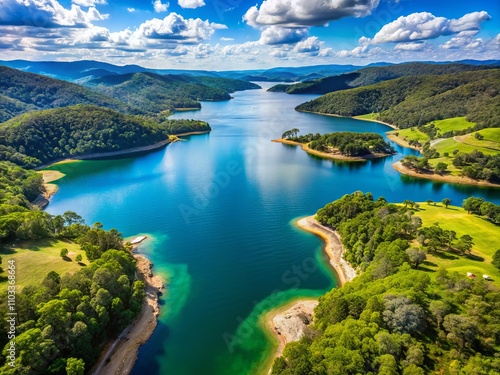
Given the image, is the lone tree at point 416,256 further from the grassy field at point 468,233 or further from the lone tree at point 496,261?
the lone tree at point 496,261

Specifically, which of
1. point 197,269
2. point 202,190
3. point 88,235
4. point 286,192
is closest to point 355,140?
point 286,192

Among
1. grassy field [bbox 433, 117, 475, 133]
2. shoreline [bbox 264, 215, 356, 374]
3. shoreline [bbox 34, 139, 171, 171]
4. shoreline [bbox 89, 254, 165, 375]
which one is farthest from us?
grassy field [bbox 433, 117, 475, 133]

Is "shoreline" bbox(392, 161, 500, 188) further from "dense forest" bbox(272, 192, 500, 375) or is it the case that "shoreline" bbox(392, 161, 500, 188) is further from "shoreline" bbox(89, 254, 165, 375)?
"shoreline" bbox(89, 254, 165, 375)

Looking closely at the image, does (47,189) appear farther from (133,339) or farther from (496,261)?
(496,261)
